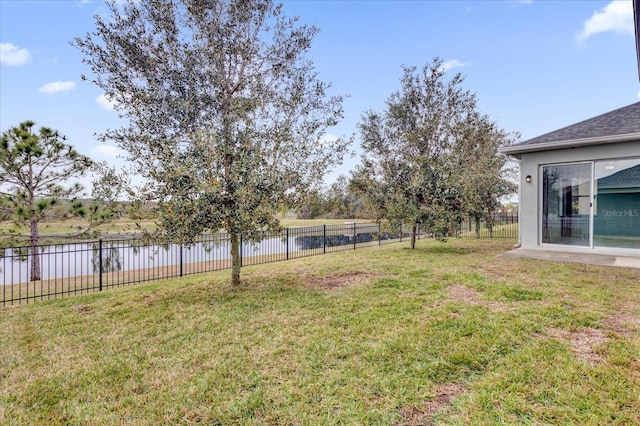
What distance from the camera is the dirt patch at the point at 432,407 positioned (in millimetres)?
2168

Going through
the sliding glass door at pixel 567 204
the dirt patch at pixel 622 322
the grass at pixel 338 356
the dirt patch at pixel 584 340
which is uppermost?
the sliding glass door at pixel 567 204

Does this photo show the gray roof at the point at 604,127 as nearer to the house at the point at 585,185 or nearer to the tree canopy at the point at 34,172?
the house at the point at 585,185

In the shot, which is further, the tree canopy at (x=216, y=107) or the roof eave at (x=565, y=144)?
the roof eave at (x=565, y=144)

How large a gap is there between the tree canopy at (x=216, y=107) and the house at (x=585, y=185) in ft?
20.5

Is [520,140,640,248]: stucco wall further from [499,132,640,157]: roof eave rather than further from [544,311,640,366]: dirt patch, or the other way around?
[544,311,640,366]: dirt patch

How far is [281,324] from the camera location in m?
4.04

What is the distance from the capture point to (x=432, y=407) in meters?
2.30

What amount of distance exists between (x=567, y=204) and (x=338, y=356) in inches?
334

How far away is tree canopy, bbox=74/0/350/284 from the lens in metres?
4.89

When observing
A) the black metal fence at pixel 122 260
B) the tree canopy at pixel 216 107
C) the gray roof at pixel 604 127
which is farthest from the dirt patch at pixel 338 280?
the gray roof at pixel 604 127

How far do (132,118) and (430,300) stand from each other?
5.72 meters

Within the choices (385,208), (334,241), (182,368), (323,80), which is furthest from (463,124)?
(182,368)

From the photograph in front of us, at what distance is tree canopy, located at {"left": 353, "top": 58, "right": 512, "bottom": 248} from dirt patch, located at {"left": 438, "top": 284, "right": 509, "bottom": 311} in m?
4.33

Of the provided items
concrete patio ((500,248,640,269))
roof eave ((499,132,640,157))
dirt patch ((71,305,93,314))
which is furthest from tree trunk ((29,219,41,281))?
roof eave ((499,132,640,157))
